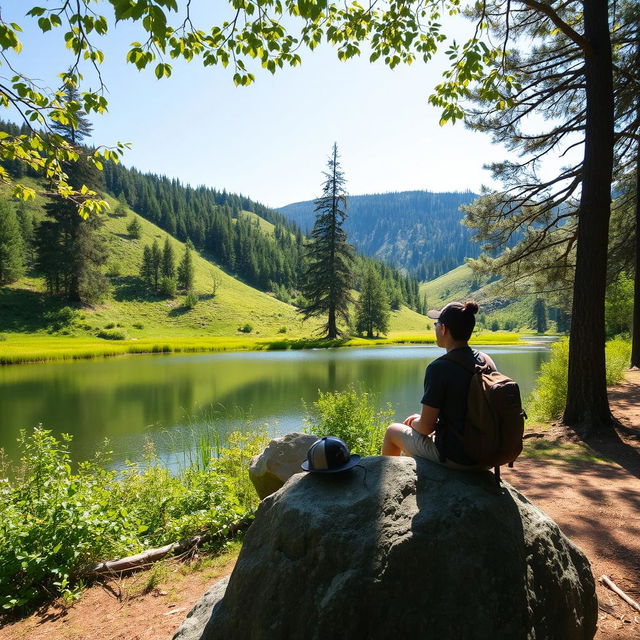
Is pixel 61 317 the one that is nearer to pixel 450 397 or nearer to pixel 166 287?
pixel 166 287

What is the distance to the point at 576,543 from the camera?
451 cm

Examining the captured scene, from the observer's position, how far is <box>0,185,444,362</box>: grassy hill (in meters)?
43.7

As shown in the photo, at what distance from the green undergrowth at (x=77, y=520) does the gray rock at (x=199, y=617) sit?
191 cm

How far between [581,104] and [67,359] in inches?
1386

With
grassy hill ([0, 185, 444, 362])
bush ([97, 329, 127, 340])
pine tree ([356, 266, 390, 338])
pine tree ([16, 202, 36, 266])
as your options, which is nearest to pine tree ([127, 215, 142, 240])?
grassy hill ([0, 185, 444, 362])

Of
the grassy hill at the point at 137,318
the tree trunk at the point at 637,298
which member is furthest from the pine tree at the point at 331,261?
the tree trunk at the point at 637,298

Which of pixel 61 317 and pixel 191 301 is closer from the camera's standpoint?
pixel 61 317

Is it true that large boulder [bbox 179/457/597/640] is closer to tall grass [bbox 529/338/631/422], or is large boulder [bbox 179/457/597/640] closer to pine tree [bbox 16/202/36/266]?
tall grass [bbox 529/338/631/422]

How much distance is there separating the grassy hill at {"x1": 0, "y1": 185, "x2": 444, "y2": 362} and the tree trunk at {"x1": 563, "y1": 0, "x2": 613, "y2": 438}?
34173mm

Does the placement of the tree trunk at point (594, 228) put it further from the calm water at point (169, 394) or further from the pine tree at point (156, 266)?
the pine tree at point (156, 266)

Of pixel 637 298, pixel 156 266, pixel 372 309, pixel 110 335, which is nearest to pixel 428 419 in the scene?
pixel 637 298

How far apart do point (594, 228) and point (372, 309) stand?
55412mm

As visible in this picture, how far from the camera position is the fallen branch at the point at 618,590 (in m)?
3.43

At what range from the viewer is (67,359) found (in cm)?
3222
